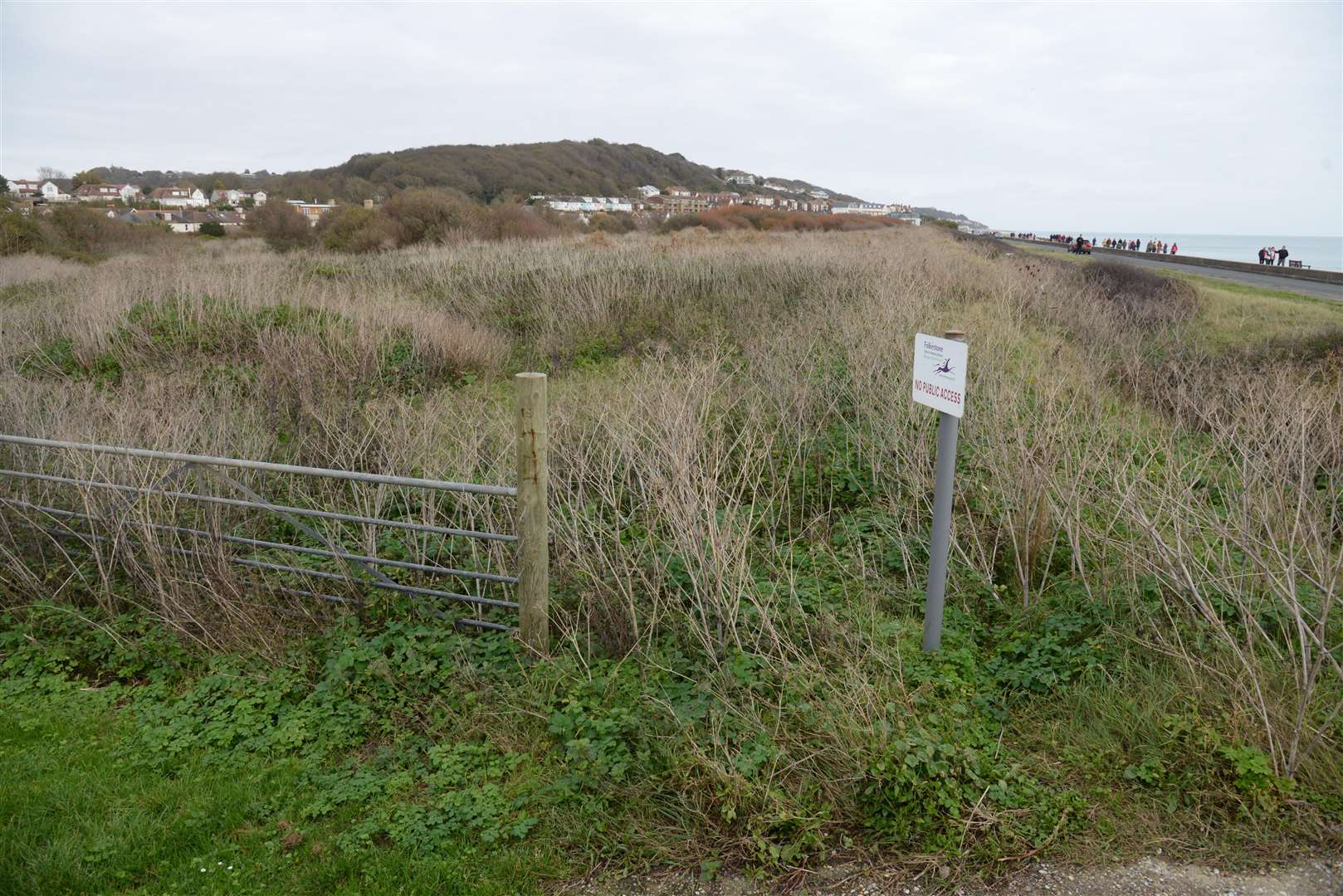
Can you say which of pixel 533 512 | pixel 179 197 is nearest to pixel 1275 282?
pixel 533 512

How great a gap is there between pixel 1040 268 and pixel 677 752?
56.3ft

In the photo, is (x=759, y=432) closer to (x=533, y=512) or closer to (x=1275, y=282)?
(x=533, y=512)

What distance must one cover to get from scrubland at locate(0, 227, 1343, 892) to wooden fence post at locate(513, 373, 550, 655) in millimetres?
195

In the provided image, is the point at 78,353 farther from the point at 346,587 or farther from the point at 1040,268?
the point at 1040,268

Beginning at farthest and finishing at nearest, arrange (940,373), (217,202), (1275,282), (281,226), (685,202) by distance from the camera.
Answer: (217,202)
(685,202)
(281,226)
(1275,282)
(940,373)

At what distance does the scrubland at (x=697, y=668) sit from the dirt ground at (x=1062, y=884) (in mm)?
67

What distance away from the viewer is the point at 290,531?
546cm

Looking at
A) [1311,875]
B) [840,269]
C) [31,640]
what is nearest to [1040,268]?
[840,269]

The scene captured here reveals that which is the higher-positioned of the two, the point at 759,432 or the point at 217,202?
the point at 217,202

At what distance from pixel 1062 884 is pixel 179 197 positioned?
3485 inches

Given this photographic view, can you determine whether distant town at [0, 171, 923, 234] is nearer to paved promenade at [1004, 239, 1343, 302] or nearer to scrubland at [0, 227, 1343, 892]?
paved promenade at [1004, 239, 1343, 302]

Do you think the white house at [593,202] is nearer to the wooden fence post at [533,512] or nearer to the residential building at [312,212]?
the residential building at [312,212]

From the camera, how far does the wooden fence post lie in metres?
3.65

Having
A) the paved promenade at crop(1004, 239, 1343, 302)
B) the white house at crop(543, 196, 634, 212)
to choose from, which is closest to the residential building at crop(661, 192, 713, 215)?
the white house at crop(543, 196, 634, 212)
